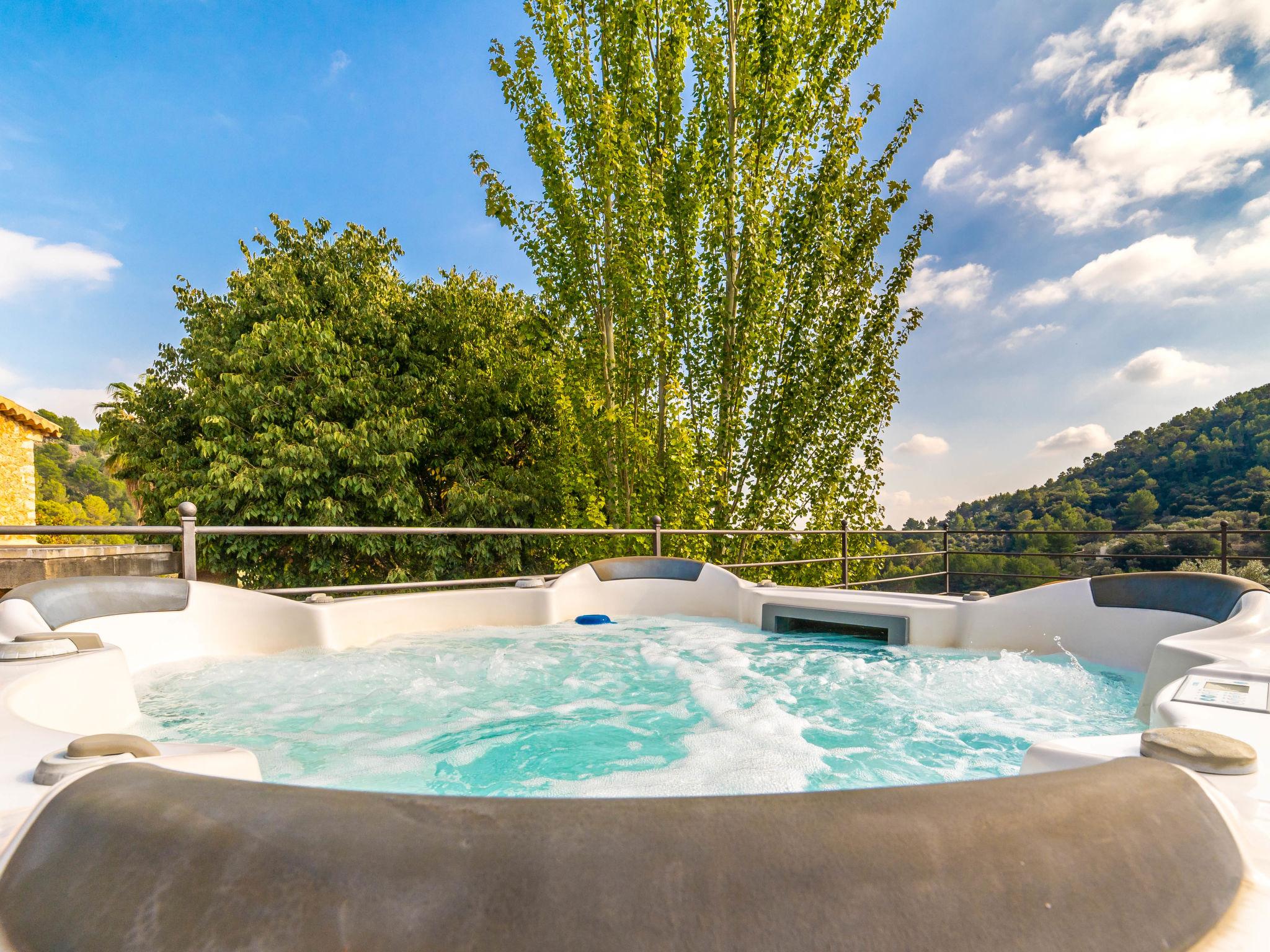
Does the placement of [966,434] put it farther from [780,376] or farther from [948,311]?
[780,376]

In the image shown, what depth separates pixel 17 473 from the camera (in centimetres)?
1314

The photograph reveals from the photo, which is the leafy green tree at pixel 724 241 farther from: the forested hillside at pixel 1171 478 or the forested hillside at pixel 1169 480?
the forested hillside at pixel 1171 478

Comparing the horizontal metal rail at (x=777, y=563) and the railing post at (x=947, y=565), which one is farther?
the railing post at (x=947, y=565)

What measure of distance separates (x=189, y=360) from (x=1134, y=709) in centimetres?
1040

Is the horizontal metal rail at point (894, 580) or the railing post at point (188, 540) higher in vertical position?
the railing post at point (188, 540)

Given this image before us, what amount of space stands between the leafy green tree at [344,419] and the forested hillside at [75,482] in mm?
20973

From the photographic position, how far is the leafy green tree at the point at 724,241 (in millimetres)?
5516

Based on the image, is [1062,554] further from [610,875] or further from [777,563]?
[610,875]

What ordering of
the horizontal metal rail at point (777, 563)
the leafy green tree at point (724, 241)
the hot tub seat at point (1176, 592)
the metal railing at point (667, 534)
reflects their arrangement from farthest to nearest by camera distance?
the leafy green tree at point (724, 241) → the horizontal metal rail at point (777, 563) → the metal railing at point (667, 534) → the hot tub seat at point (1176, 592)

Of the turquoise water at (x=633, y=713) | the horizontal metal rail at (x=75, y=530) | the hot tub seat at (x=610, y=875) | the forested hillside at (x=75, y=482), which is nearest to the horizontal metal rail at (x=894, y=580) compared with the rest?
the turquoise water at (x=633, y=713)

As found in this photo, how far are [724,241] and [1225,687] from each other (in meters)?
5.13

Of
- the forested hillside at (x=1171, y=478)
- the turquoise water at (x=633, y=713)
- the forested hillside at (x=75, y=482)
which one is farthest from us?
the forested hillside at (x=75, y=482)

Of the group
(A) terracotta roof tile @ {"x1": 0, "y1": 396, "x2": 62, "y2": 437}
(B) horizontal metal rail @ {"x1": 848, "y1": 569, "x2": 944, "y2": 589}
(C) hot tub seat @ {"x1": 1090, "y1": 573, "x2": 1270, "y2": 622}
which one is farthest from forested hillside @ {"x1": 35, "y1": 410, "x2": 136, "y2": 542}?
(C) hot tub seat @ {"x1": 1090, "y1": 573, "x2": 1270, "y2": 622}

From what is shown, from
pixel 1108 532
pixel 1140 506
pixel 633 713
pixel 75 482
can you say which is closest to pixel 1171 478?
pixel 1140 506
